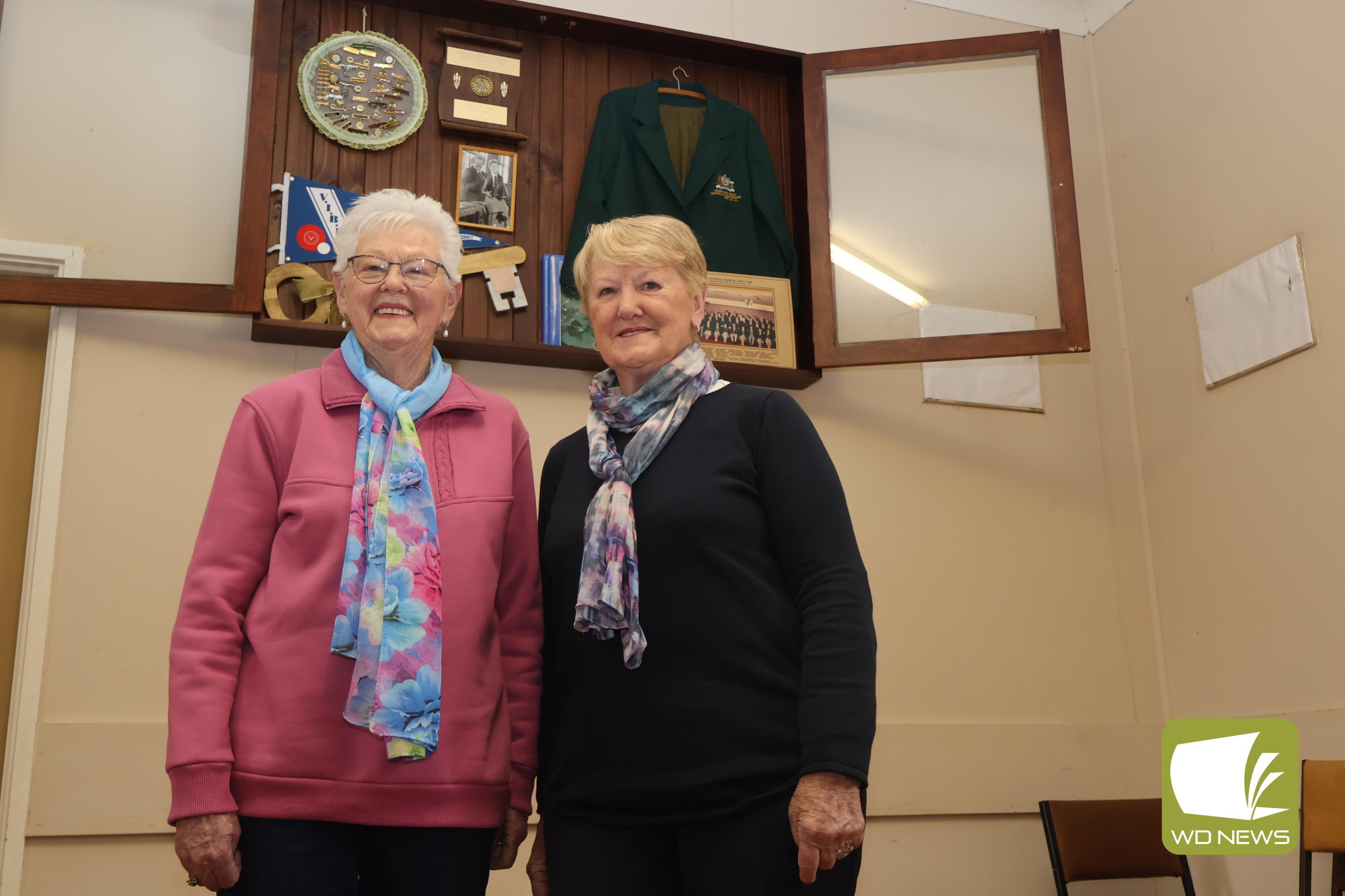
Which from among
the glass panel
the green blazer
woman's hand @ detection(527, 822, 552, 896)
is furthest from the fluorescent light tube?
woman's hand @ detection(527, 822, 552, 896)

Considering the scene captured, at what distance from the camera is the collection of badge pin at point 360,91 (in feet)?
10.5

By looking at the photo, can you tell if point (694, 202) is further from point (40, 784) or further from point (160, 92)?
point (40, 784)

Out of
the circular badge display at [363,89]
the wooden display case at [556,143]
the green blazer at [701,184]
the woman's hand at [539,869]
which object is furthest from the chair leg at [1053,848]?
the circular badge display at [363,89]

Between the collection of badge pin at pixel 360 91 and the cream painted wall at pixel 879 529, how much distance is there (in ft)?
0.86

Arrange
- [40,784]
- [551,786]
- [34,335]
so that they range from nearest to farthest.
Result: [551,786] < [40,784] < [34,335]

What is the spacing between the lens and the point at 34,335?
2.88m

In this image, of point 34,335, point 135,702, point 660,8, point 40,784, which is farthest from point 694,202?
point 40,784

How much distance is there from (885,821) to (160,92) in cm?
303

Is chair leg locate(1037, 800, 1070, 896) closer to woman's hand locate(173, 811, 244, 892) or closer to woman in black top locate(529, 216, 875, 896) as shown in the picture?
woman in black top locate(529, 216, 875, 896)

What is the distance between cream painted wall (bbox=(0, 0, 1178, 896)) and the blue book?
116mm

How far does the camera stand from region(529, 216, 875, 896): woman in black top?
4.45 ft

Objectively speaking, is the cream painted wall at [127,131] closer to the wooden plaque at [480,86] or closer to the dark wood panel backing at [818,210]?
the wooden plaque at [480,86]

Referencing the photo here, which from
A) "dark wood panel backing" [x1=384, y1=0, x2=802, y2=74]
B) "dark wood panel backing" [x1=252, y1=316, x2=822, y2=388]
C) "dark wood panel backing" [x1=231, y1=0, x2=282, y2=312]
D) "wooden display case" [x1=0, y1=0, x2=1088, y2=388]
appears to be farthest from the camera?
"dark wood panel backing" [x1=384, y1=0, x2=802, y2=74]

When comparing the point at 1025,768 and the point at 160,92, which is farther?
the point at 1025,768
